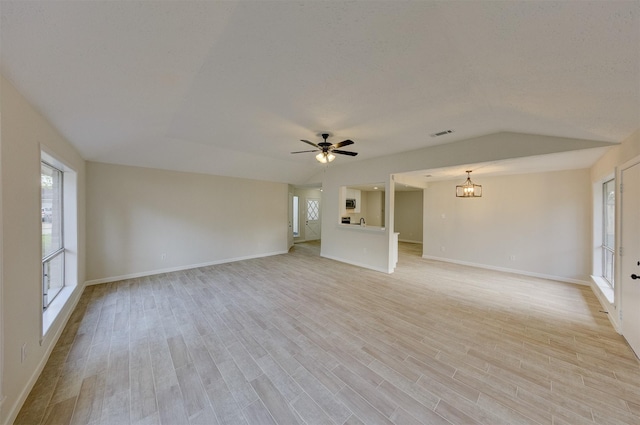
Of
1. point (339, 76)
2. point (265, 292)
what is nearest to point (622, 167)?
point (339, 76)

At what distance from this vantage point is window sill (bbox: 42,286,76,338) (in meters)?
2.34

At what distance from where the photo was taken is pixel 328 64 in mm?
1956

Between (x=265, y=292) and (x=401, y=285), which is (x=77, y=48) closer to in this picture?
(x=265, y=292)

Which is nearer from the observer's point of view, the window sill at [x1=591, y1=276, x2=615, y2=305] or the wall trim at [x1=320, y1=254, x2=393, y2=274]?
the window sill at [x1=591, y1=276, x2=615, y2=305]

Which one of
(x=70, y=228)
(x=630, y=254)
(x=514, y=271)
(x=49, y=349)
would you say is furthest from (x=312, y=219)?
(x=630, y=254)

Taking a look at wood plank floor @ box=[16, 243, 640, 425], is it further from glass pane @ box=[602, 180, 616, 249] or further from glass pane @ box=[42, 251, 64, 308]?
glass pane @ box=[602, 180, 616, 249]

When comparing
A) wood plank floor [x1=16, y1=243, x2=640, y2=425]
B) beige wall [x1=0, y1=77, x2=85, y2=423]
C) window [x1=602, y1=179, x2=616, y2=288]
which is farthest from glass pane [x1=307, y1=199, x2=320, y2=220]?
window [x1=602, y1=179, x2=616, y2=288]

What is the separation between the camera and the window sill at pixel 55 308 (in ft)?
7.68

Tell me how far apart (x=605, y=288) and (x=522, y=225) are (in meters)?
1.94

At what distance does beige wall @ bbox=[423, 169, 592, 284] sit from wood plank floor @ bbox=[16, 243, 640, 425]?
1161 millimetres

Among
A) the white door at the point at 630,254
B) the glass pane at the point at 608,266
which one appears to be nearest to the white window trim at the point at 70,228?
the white door at the point at 630,254

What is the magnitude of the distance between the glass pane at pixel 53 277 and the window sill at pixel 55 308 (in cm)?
6

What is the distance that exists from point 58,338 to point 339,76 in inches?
170

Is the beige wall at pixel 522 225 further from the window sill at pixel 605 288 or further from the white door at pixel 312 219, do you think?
the white door at pixel 312 219
